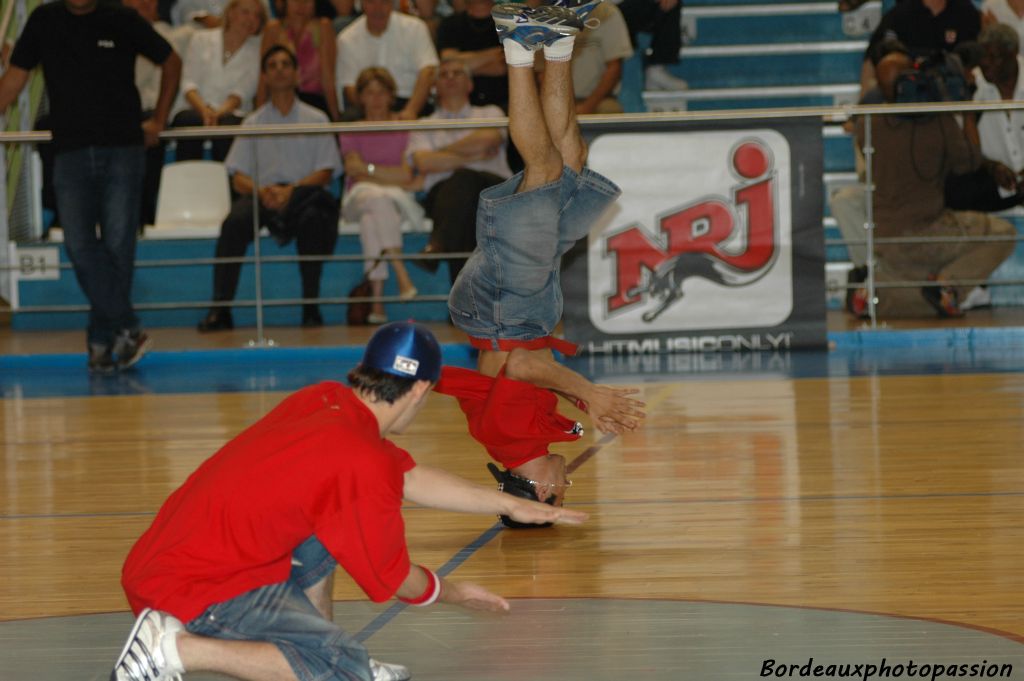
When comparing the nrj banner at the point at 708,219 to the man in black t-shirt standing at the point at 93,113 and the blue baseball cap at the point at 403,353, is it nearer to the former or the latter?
the man in black t-shirt standing at the point at 93,113

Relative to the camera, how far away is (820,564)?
4.27 metres

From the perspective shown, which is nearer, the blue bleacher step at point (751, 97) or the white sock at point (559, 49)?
the white sock at point (559, 49)

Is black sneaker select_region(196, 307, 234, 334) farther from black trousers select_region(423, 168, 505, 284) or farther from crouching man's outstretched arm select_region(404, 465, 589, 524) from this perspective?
crouching man's outstretched arm select_region(404, 465, 589, 524)

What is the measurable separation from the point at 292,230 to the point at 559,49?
587cm

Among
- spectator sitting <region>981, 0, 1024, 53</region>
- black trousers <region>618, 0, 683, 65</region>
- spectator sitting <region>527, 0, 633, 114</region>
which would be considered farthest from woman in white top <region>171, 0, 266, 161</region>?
spectator sitting <region>981, 0, 1024, 53</region>

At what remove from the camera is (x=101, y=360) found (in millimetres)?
9484

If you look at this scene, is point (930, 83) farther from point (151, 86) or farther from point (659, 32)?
point (151, 86)

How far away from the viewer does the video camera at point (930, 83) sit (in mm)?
10195

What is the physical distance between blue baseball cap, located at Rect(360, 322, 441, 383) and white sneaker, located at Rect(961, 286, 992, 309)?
8163 millimetres

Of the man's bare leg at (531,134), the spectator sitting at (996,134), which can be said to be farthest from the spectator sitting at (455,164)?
the man's bare leg at (531,134)

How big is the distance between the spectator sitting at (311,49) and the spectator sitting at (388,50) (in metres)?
0.11

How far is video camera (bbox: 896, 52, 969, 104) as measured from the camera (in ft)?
33.4

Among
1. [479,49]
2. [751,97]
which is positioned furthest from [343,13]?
[751,97]

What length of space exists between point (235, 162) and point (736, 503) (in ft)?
21.1
